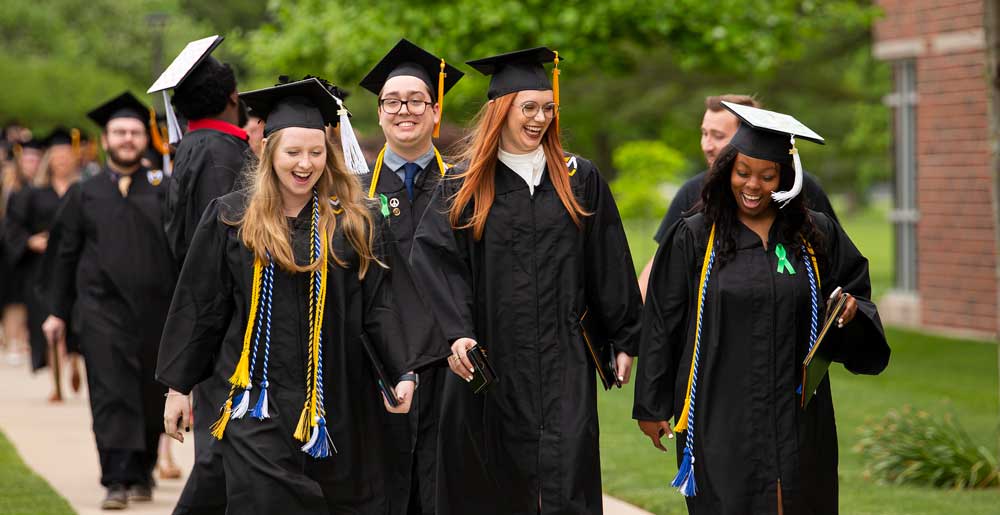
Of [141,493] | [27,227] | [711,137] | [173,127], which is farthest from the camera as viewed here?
[27,227]

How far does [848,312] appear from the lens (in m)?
5.49

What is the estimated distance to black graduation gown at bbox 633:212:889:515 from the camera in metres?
5.61

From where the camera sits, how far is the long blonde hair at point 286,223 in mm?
5473

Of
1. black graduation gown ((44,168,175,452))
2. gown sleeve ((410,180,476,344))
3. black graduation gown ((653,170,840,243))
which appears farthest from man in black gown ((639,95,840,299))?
black graduation gown ((44,168,175,452))

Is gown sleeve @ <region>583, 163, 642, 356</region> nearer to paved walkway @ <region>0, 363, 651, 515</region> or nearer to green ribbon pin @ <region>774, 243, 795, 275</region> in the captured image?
green ribbon pin @ <region>774, 243, 795, 275</region>

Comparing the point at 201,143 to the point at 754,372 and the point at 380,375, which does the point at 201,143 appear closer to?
the point at 380,375

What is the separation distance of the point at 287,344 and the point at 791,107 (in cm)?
2789

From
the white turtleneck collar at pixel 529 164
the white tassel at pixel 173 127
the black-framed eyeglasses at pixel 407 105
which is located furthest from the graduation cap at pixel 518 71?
the white tassel at pixel 173 127

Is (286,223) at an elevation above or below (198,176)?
below

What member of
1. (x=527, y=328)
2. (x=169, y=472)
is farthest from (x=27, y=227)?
(x=527, y=328)

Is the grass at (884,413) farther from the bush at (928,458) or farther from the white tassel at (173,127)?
the white tassel at (173,127)

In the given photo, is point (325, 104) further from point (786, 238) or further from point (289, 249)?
point (786, 238)

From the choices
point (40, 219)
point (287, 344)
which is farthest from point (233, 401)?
point (40, 219)

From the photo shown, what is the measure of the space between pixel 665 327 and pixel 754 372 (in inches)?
14.3
